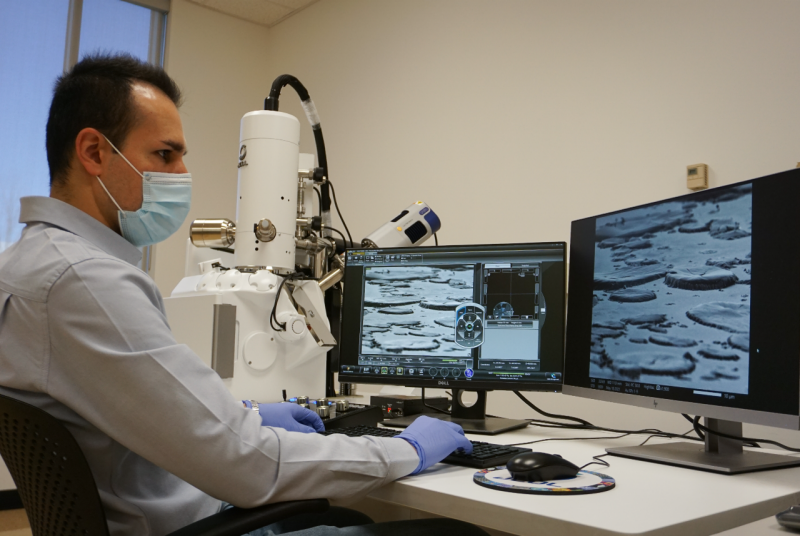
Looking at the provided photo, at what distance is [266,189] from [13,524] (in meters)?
2.37

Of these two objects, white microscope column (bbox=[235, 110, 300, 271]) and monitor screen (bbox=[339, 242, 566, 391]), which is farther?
white microscope column (bbox=[235, 110, 300, 271])

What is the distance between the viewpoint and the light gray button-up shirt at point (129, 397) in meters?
0.81

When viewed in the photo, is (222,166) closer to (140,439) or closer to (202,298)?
(202,298)

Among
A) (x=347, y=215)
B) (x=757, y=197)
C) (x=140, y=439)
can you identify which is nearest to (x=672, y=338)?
(x=757, y=197)

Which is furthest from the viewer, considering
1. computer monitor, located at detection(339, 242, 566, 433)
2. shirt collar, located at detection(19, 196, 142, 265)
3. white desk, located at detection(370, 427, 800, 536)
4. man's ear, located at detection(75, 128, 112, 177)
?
computer monitor, located at detection(339, 242, 566, 433)

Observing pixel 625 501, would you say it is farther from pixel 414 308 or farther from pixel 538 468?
pixel 414 308

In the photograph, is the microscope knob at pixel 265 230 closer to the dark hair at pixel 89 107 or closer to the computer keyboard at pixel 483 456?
the dark hair at pixel 89 107

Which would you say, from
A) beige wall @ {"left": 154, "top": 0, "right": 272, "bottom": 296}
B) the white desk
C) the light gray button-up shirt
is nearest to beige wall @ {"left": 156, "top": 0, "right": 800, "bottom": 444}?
beige wall @ {"left": 154, "top": 0, "right": 272, "bottom": 296}

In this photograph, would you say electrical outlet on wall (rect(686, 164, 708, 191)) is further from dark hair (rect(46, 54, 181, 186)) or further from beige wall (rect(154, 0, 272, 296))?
beige wall (rect(154, 0, 272, 296))

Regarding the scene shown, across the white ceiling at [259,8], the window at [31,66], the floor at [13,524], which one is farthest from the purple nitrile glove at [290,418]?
the white ceiling at [259,8]

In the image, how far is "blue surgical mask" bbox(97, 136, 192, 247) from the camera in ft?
3.82

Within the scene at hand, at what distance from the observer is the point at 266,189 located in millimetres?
1839

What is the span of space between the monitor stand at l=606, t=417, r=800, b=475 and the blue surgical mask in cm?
92

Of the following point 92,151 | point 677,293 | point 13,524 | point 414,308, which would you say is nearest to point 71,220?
point 92,151
